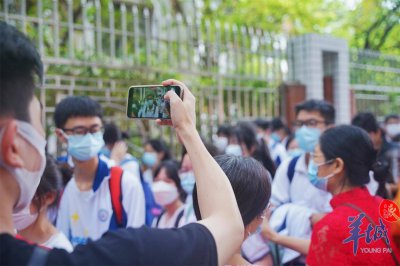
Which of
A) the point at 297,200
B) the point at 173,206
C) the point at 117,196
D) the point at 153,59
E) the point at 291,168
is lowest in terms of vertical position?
the point at 173,206

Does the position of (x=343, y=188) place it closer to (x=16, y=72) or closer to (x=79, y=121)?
(x=16, y=72)

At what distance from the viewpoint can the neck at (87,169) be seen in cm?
338

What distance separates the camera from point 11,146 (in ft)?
3.78

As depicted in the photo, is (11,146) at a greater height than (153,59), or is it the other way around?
(153,59)

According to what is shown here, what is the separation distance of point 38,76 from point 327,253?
1469 millimetres

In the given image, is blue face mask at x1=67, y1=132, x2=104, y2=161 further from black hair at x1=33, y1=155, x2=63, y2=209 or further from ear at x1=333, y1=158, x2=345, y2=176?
ear at x1=333, y1=158, x2=345, y2=176

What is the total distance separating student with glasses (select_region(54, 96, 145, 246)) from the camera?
3.18 meters

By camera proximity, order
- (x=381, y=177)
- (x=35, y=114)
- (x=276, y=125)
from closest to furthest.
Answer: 1. (x=35, y=114)
2. (x=381, y=177)
3. (x=276, y=125)

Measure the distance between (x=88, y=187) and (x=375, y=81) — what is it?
9.14 metres

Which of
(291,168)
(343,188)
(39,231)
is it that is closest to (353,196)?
(343,188)

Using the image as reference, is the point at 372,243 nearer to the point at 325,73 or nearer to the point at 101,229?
the point at 101,229

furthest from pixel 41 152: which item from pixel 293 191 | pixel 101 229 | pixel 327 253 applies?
pixel 293 191

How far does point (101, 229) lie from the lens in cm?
321

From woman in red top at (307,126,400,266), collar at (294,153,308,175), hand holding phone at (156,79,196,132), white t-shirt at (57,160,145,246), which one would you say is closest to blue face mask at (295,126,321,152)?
collar at (294,153,308,175)
